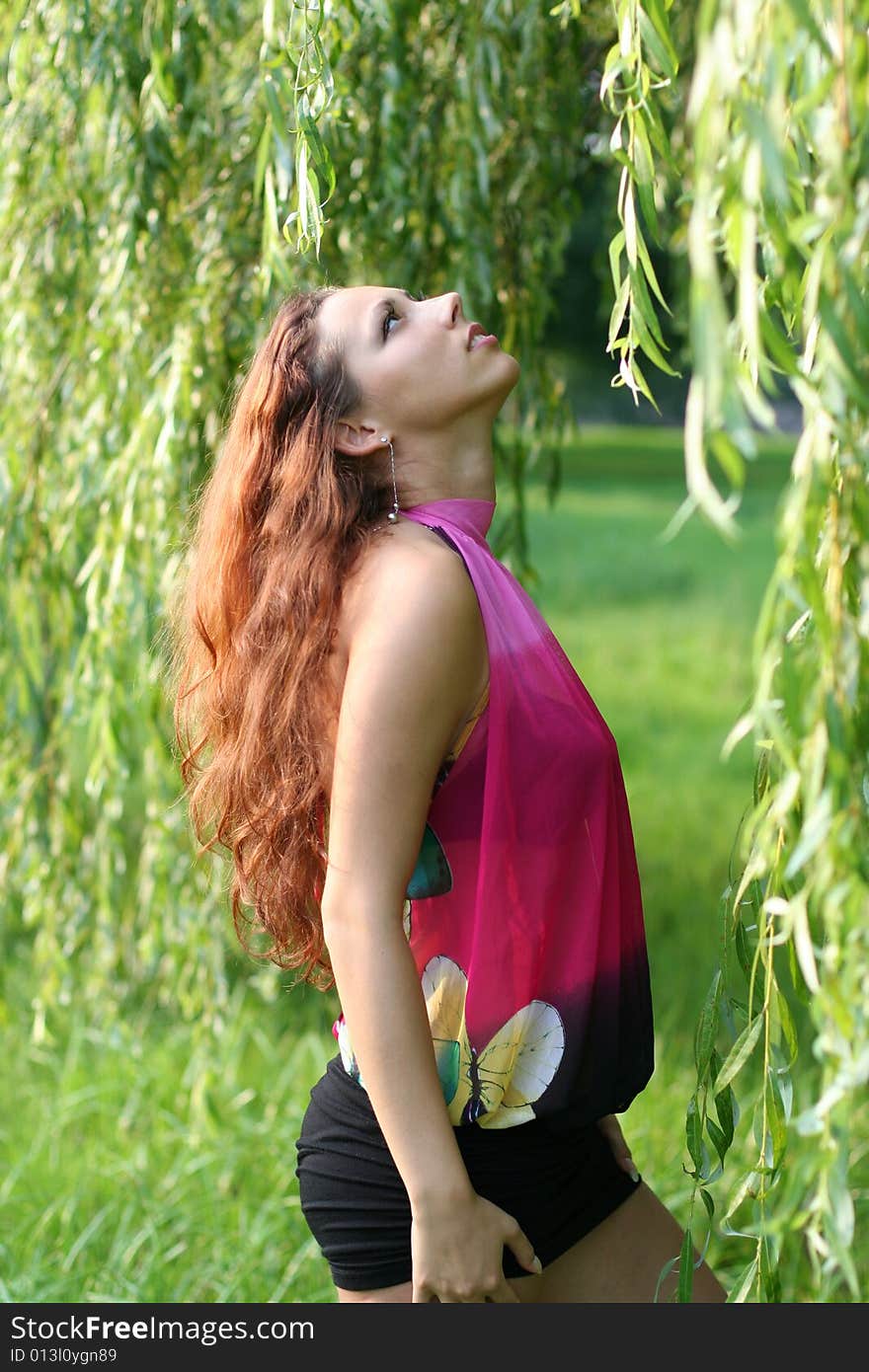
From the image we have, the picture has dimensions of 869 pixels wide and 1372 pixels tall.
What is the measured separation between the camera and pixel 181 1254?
A: 292 cm

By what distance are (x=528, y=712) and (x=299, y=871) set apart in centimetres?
35

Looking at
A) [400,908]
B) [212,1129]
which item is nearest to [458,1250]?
[400,908]

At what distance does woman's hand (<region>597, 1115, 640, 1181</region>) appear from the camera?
1688 millimetres

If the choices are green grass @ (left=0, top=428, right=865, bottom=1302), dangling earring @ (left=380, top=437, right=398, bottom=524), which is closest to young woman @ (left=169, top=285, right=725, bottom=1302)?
dangling earring @ (left=380, top=437, right=398, bottom=524)

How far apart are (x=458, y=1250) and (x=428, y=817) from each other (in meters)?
0.43

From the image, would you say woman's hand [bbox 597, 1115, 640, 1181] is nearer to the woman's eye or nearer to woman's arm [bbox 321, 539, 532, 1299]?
woman's arm [bbox 321, 539, 532, 1299]

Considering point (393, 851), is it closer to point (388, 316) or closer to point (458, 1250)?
point (458, 1250)

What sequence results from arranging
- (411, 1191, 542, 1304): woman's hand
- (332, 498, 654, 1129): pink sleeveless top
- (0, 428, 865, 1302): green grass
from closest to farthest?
(411, 1191, 542, 1304): woman's hand → (332, 498, 654, 1129): pink sleeveless top → (0, 428, 865, 1302): green grass

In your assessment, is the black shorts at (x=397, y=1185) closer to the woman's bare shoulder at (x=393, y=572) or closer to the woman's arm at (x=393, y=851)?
the woman's arm at (x=393, y=851)

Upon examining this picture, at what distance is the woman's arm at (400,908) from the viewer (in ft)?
4.53

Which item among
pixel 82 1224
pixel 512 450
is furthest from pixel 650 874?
pixel 82 1224

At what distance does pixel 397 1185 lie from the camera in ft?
5.05

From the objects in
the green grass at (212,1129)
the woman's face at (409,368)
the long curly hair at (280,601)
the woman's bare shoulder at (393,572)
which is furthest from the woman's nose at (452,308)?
the green grass at (212,1129)

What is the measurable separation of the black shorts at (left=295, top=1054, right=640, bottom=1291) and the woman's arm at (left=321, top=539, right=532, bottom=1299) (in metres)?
0.12
